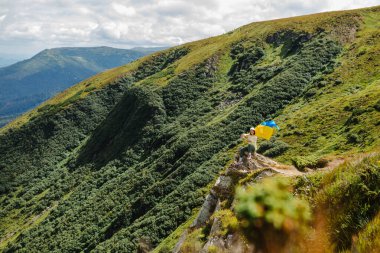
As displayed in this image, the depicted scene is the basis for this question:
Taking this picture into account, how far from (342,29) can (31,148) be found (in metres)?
124

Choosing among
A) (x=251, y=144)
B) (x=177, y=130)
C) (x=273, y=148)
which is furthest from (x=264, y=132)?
(x=177, y=130)

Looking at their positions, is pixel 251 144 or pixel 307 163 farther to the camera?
pixel 251 144

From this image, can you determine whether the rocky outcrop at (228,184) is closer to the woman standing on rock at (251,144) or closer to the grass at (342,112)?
the woman standing on rock at (251,144)

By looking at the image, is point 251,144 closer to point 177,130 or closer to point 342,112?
point 342,112

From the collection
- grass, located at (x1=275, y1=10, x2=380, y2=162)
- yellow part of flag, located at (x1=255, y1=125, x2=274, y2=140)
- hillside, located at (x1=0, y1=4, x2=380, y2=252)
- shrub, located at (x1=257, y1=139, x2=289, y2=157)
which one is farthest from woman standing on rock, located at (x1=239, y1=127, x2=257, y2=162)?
shrub, located at (x1=257, y1=139, x2=289, y2=157)

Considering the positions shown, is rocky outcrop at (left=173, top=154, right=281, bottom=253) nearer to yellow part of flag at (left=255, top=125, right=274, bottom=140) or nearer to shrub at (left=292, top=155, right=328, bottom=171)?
shrub at (left=292, top=155, right=328, bottom=171)

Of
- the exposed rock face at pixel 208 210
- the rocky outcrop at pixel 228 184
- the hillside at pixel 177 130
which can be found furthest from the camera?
the hillside at pixel 177 130

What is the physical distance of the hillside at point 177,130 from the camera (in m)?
67.1

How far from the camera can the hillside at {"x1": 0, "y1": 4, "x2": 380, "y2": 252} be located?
67062 mm

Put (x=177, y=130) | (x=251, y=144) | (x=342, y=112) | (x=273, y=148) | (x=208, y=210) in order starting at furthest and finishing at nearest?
(x=177, y=130)
(x=342, y=112)
(x=273, y=148)
(x=208, y=210)
(x=251, y=144)

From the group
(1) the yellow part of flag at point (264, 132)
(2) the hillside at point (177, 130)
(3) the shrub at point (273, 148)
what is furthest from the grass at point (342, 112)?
(1) the yellow part of flag at point (264, 132)

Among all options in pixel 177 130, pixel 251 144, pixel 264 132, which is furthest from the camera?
pixel 177 130

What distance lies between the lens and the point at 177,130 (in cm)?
11419

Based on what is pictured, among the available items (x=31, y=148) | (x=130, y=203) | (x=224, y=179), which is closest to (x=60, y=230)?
(x=130, y=203)
